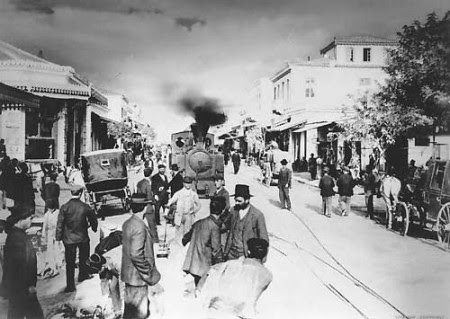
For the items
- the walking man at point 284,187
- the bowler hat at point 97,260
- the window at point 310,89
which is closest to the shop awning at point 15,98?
the bowler hat at point 97,260

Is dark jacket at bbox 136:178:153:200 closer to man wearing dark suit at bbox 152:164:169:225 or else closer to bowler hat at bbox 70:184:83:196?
man wearing dark suit at bbox 152:164:169:225

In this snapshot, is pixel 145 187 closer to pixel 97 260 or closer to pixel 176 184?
pixel 176 184

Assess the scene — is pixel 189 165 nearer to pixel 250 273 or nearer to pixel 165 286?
pixel 165 286

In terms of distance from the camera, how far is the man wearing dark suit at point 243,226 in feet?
14.3

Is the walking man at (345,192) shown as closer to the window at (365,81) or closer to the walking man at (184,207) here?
the window at (365,81)

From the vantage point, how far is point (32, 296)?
153 inches

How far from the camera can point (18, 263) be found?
3797mm

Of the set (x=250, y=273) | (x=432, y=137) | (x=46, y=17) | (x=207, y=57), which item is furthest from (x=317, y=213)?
(x=46, y=17)

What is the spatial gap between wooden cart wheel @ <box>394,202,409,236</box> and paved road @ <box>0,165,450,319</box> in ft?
0.79

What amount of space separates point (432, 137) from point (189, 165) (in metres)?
4.52

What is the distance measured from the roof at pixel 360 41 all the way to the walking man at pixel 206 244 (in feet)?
10.0

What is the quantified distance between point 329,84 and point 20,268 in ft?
23.7

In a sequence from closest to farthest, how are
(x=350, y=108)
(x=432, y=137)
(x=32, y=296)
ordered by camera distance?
1. (x=32, y=296)
2. (x=432, y=137)
3. (x=350, y=108)

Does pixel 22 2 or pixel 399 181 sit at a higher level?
pixel 22 2
